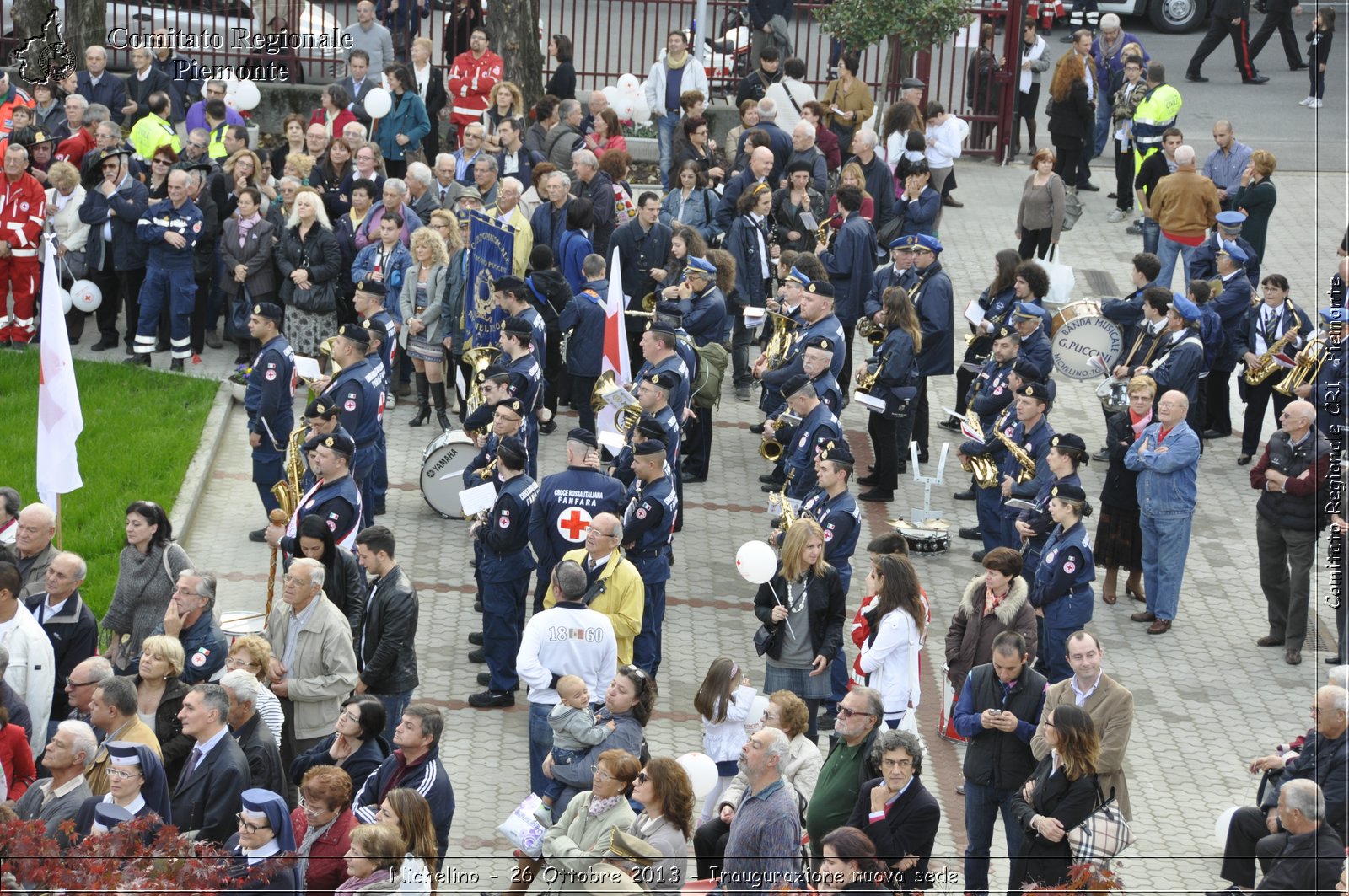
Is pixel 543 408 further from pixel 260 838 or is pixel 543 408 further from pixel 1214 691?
pixel 260 838

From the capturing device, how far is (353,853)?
7.73 meters

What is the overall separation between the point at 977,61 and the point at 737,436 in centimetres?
949

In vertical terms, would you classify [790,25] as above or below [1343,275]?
above

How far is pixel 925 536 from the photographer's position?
14234mm

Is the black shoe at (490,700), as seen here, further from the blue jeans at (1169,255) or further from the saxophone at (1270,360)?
the blue jeans at (1169,255)

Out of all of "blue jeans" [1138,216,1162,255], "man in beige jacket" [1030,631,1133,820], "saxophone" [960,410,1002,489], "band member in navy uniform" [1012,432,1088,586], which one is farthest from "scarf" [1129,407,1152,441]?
"blue jeans" [1138,216,1162,255]

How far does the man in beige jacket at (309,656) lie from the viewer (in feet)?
32.3

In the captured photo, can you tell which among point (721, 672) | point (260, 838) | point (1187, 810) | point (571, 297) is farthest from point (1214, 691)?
point (260, 838)

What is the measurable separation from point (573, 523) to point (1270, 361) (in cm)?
715

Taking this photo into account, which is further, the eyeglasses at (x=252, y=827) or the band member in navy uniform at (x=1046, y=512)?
the band member in navy uniform at (x=1046, y=512)

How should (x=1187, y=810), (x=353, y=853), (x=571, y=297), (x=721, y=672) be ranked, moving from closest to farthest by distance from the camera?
(x=353, y=853)
(x=721, y=672)
(x=1187, y=810)
(x=571, y=297)

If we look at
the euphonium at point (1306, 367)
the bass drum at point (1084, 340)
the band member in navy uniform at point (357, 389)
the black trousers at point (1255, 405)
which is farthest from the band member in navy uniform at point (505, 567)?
the black trousers at point (1255, 405)

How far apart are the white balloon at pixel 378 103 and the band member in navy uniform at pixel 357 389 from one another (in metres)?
7.21

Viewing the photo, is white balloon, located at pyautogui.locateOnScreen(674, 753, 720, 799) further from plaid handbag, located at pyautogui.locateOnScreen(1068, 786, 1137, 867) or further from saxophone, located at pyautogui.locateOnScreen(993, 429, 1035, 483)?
saxophone, located at pyautogui.locateOnScreen(993, 429, 1035, 483)
